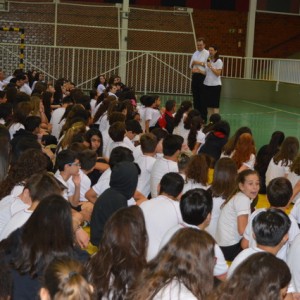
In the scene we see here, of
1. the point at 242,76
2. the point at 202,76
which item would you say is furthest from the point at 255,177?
the point at 242,76

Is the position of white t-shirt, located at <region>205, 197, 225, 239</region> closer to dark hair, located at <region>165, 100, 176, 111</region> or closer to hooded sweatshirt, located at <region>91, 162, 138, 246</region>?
hooded sweatshirt, located at <region>91, 162, 138, 246</region>

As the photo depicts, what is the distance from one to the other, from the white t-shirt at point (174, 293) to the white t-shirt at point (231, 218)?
259cm

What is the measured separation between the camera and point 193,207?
4445 mm

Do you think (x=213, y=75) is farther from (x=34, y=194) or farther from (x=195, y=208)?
(x=34, y=194)

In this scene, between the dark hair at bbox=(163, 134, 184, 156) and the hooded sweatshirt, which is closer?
the hooded sweatshirt

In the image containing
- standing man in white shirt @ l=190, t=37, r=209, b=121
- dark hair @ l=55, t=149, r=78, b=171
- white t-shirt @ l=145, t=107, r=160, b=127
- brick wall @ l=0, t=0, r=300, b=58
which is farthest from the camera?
brick wall @ l=0, t=0, r=300, b=58

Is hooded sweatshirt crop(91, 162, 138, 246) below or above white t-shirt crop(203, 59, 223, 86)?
below

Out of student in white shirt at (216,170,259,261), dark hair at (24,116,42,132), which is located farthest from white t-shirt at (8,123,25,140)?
student in white shirt at (216,170,259,261)

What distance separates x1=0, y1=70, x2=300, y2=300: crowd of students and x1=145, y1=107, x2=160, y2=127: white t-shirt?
4.81 feet

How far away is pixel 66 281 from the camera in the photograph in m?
2.73

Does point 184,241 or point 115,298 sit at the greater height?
point 184,241

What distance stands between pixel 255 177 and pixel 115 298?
2.48 m

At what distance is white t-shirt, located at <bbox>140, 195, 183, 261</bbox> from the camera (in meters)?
4.95

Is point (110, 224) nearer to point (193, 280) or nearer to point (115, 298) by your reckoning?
point (115, 298)
